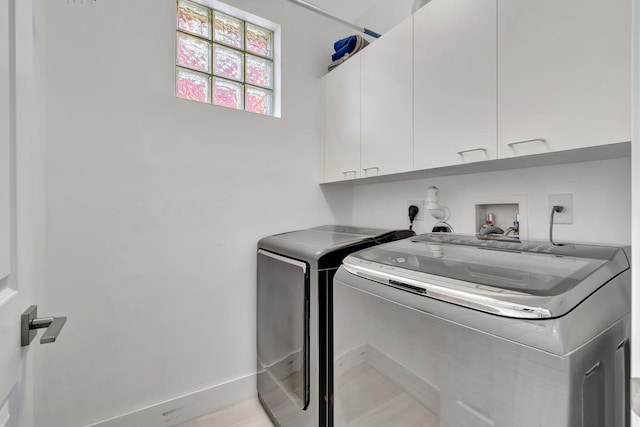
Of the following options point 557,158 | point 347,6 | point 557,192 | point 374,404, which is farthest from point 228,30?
point 374,404

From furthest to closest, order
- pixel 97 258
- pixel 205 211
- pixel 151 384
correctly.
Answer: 1. pixel 205 211
2. pixel 151 384
3. pixel 97 258

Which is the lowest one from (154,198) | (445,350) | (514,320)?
(445,350)

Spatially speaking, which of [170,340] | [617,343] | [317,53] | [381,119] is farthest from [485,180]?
[170,340]

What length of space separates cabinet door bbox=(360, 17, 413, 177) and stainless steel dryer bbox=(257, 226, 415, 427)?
0.42 metres

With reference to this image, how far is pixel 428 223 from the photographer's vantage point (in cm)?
173

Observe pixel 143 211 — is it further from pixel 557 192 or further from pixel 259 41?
pixel 557 192

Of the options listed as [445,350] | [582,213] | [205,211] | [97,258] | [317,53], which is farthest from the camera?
[317,53]

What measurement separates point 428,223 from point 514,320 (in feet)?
3.83

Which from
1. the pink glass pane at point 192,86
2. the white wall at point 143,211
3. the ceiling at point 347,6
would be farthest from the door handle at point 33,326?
the ceiling at point 347,6

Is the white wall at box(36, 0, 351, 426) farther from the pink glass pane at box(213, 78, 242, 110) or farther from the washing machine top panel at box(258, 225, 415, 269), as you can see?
the washing machine top panel at box(258, 225, 415, 269)

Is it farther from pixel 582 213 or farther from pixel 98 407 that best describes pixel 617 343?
pixel 98 407

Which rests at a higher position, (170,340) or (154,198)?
(154,198)

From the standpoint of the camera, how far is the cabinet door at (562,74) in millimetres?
812

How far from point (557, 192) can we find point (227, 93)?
1.91 metres
